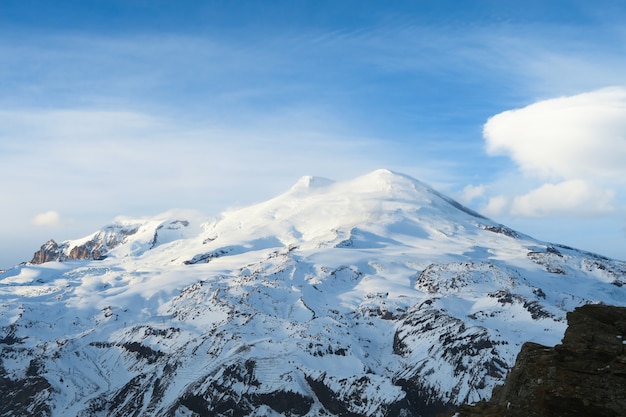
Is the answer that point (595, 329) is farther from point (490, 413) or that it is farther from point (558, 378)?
point (490, 413)

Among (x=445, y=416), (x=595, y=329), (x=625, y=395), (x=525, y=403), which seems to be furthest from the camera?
(x=445, y=416)

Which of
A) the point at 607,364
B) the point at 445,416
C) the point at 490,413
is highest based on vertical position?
the point at 607,364

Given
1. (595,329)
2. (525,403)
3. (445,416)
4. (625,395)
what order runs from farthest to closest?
(445,416) → (595,329) → (525,403) → (625,395)

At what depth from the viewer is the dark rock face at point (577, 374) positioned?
137 feet

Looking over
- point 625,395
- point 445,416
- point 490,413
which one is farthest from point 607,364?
point 445,416

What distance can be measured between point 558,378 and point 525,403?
10.1 ft

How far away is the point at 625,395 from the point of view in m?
41.2

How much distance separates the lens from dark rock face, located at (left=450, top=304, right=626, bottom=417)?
137ft

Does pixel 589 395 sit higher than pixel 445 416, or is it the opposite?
pixel 589 395

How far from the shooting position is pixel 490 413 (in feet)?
163

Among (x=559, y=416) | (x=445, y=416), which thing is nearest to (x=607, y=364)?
(x=559, y=416)

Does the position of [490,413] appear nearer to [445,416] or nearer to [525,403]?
[525,403]

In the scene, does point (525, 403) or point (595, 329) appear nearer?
point (525, 403)

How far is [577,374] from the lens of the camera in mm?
43594
